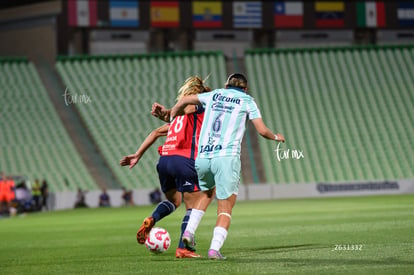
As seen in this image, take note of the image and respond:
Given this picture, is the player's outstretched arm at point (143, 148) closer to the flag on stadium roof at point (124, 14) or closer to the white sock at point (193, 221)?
the white sock at point (193, 221)

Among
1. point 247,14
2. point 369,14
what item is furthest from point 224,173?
point 369,14

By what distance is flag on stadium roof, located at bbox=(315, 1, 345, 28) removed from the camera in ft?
160

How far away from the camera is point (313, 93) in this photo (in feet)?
156

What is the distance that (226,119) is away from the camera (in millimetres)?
10812

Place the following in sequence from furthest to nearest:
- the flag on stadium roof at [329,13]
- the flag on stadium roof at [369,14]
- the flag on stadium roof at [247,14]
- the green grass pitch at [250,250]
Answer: the flag on stadium roof at [369,14] < the flag on stadium roof at [329,13] < the flag on stadium roof at [247,14] < the green grass pitch at [250,250]

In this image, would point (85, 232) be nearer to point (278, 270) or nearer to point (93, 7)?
point (278, 270)

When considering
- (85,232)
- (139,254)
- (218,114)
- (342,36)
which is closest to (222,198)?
(218,114)

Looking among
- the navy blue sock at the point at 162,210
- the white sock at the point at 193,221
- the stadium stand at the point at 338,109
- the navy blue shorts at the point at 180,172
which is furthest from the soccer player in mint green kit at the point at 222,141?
the stadium stand at the point at 338,109

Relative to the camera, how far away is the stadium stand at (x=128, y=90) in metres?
43.1

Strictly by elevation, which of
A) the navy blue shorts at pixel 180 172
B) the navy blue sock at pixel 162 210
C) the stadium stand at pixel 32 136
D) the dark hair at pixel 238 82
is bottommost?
the stadium stand at pixel 32 136

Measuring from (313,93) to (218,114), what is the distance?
37067mm

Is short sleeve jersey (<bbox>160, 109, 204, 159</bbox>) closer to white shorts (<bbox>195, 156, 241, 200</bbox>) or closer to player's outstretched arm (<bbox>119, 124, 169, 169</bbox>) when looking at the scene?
player's outstretched arm (<bbox>119, 124, 169, 169</bbox>)

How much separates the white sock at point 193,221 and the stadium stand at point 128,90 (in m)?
30.2

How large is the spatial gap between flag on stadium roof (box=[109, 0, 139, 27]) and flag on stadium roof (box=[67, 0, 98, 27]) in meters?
1.18
